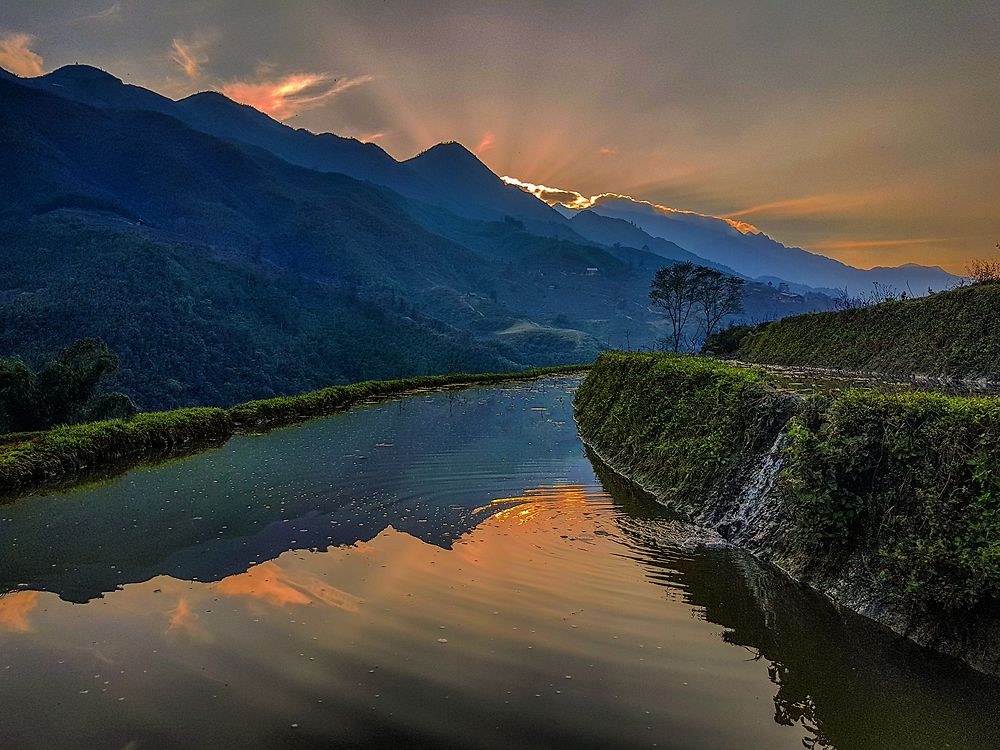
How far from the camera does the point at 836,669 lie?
8102 mm

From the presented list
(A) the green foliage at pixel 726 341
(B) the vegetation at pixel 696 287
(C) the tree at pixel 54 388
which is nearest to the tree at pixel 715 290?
(B) the vegetation at pixel 696 287

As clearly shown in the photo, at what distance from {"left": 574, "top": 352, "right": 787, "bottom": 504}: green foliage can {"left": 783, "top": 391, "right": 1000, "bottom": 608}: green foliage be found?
2624mm

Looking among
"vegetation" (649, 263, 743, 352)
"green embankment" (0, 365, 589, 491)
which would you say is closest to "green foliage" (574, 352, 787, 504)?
"green embankment" (0, 365, 589, 491)

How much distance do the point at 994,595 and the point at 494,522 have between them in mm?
9390

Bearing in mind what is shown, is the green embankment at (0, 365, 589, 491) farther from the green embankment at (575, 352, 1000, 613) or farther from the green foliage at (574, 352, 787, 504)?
the green embankment at (575, 352, 1000, 613)

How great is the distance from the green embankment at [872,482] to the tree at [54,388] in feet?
124

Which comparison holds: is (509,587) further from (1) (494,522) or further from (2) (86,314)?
(2) (86,314)

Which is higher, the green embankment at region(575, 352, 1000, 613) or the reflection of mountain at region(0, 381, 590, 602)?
the green embankment at region(575, 352, 1000, 613)

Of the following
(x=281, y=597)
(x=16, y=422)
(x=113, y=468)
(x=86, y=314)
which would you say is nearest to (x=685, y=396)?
(x=281, y=597)

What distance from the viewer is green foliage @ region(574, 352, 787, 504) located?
582 inches

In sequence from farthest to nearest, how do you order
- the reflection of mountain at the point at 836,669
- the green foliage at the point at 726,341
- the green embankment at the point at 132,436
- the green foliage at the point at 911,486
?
the green foliage at the point at 726,341
the green embankment at the point at 132,436
the green foliage at the point at 911,486
the reflection of mountain at the point at 836,669

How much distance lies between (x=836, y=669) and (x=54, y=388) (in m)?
43.4

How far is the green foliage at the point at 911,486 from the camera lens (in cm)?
808

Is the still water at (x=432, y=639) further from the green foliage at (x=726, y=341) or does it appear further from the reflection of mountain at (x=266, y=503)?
the green foliage at (x=726, y=341)
